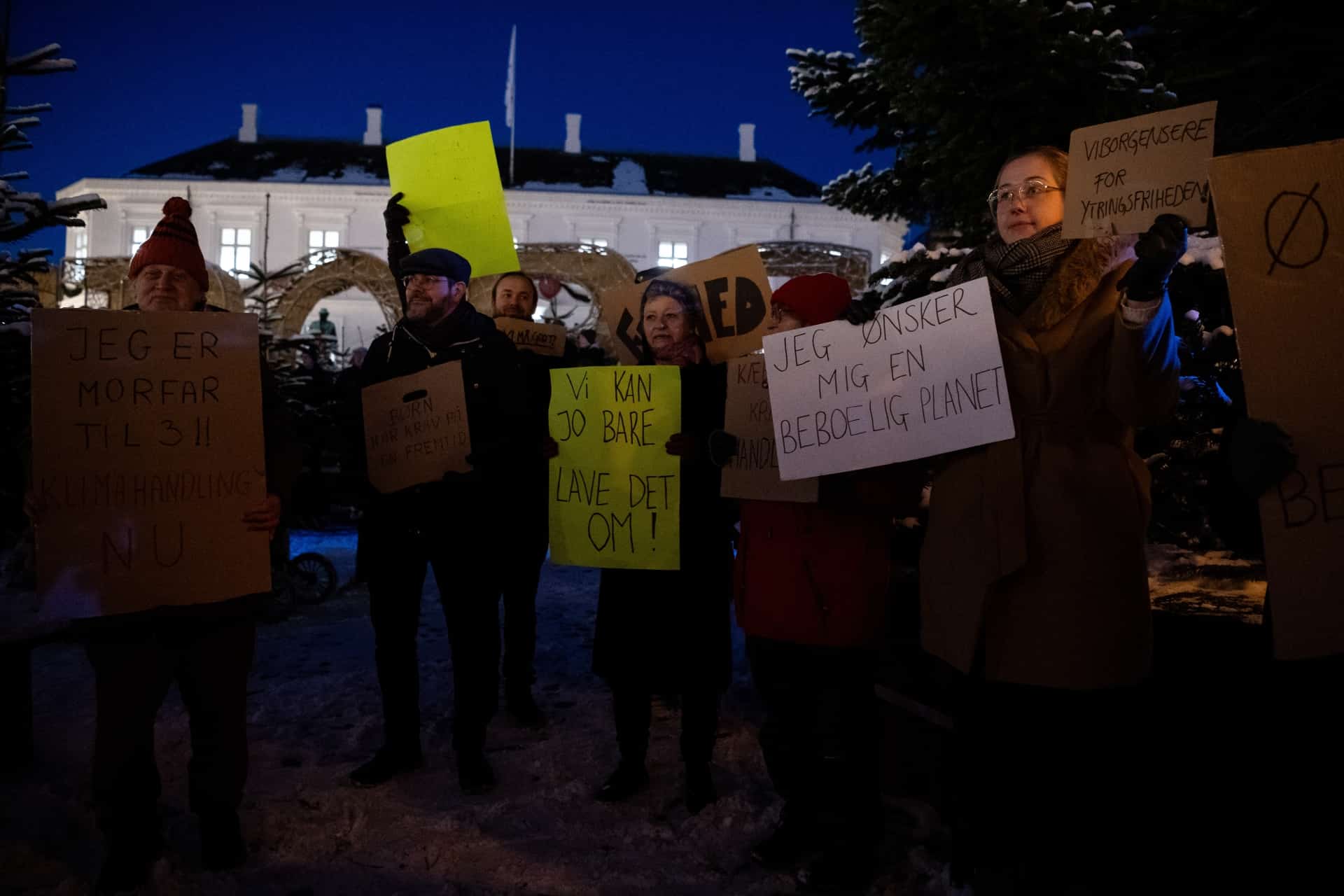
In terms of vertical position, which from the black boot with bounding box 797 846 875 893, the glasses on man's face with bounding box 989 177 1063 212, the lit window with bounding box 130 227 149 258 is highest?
the lit window with bounding box 130 227 149 258

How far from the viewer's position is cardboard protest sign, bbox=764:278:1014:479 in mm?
2131

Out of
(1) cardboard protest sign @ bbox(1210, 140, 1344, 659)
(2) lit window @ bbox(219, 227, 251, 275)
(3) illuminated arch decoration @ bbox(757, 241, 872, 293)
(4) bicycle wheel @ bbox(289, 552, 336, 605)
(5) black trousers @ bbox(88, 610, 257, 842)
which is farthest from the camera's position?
(2) lit window @ bbox(219, 227, 251, 275)

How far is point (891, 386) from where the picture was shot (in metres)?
2.36

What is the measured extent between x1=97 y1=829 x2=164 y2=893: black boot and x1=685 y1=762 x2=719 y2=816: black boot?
1801 mm

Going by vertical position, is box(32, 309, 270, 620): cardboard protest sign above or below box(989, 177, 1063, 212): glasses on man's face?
below

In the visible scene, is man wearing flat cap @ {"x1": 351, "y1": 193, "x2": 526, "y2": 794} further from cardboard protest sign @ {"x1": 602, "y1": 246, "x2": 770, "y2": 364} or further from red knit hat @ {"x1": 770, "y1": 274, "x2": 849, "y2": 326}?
red knit hat @ {"x1": 770, "y1": 274, "x2": 849, "y2": 326}

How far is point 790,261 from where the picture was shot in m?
14.7

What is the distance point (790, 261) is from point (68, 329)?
1319 cm

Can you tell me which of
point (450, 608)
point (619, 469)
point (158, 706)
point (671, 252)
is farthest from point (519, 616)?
point (671, 252)

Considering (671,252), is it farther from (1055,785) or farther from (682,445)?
(1055,785)

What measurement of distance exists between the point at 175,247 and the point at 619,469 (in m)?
1.63

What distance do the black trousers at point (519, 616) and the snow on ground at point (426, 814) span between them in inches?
9.9

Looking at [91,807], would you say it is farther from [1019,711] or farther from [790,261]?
[790,261]

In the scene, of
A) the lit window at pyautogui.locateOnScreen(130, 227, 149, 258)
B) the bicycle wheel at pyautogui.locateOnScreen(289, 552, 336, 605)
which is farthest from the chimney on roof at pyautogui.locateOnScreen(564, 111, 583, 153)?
the bicycle wheel at pyautogui.locateOnScreen(289, 552, 336, 605)
